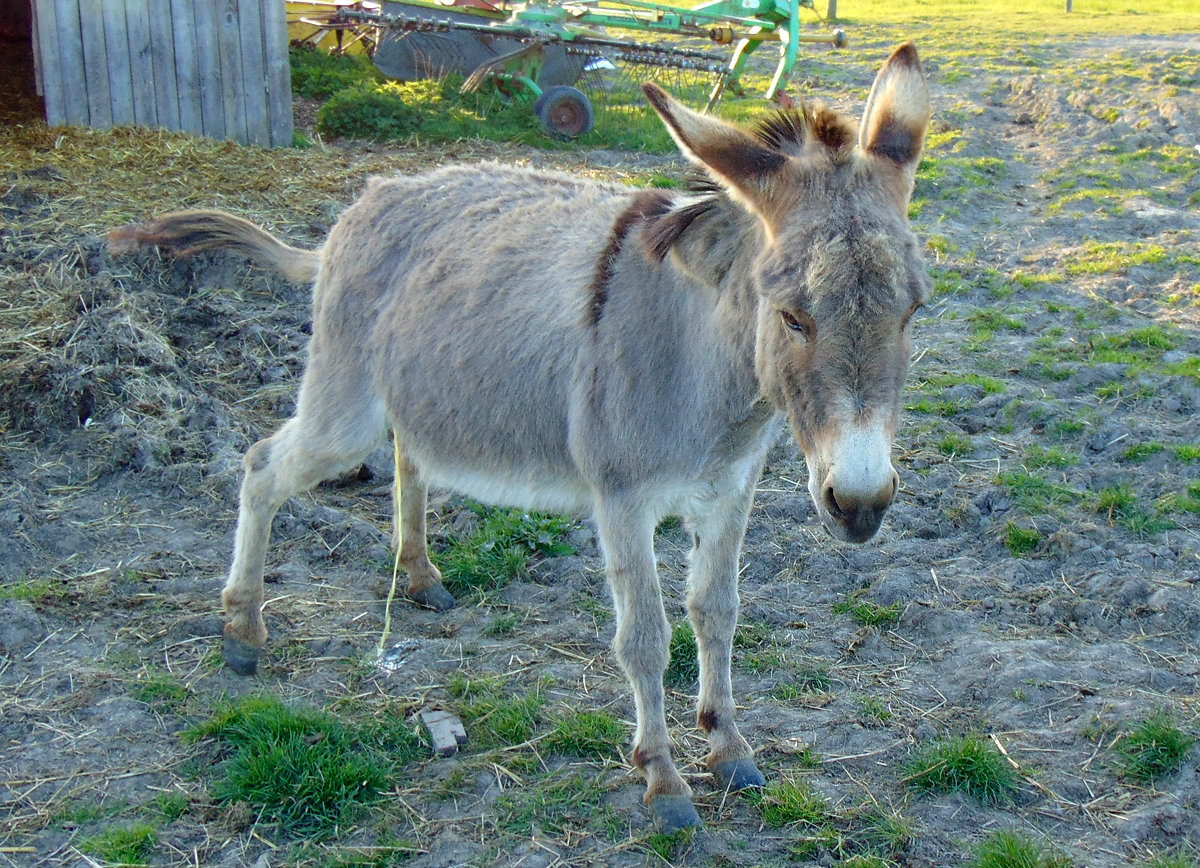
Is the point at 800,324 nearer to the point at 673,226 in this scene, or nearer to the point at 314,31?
the point at 673,226

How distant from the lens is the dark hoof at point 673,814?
3.01m

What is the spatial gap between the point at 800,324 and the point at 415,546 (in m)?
2.41

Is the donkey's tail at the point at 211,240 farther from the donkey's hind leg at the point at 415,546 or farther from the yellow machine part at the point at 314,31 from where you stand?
the yellow machine part at the point at 314,31

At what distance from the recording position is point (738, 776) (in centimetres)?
324

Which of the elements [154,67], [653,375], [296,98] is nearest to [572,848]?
[653,375]

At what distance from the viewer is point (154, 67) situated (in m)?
9.21

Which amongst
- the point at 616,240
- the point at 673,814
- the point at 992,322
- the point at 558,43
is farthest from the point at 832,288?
→ the point at 558,43

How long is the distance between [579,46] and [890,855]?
1066cm

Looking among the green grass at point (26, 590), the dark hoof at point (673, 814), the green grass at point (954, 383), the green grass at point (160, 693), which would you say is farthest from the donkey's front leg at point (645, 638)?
the green grass at point (954, 383)

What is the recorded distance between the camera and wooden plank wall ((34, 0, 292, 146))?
347 inches

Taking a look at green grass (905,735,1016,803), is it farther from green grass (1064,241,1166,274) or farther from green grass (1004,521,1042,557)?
green grass (1064,241,1166,274)

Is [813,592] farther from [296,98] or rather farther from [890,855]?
[296,98]

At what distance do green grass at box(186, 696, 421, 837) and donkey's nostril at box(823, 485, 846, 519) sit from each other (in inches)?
68.6

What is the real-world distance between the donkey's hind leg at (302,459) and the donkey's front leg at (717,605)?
1.42m
